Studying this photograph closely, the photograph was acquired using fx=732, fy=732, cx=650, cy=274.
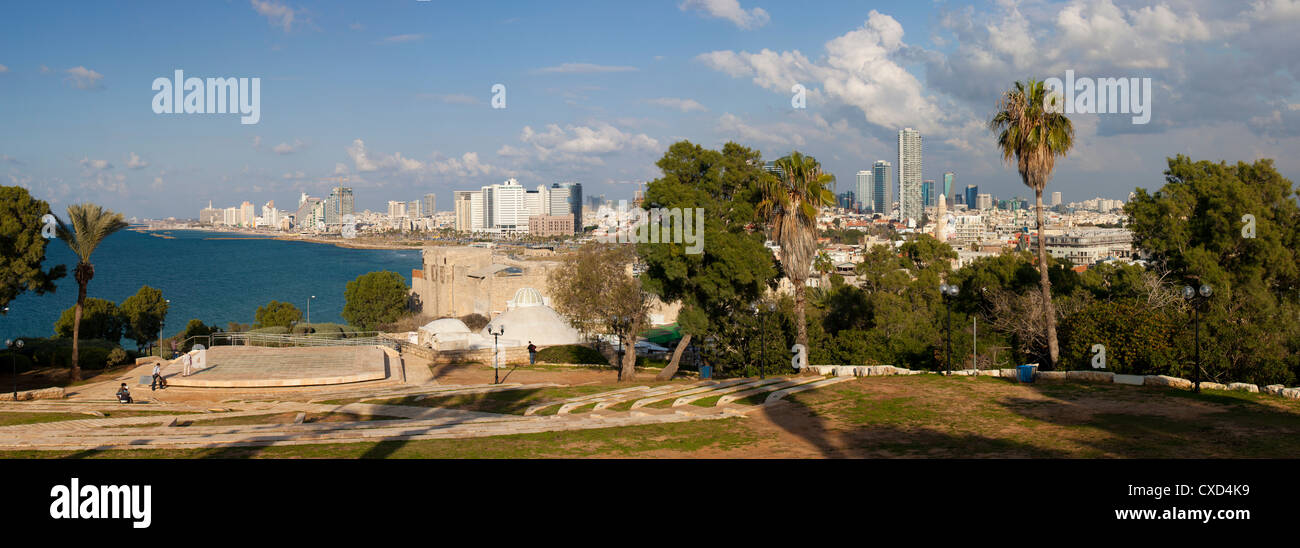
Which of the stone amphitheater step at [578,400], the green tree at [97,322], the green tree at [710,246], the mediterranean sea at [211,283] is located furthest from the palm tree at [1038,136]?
the mediterranean sea at [211,283]

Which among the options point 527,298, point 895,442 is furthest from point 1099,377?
point 527,298

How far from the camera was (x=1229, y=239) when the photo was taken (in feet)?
75.9

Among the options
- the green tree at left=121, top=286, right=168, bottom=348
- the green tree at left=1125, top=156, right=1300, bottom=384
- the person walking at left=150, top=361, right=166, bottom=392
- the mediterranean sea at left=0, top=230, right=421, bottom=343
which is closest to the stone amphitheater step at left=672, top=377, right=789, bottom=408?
the green tree at left=1125, top=156, right=1300, bottom=384

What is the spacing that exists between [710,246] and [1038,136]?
9063 millimetres

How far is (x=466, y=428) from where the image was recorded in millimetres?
12109

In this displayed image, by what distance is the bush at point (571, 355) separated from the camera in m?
32.5

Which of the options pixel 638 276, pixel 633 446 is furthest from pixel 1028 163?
pixel 633 446

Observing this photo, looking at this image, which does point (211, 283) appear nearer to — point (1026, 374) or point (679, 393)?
point (679, 393)

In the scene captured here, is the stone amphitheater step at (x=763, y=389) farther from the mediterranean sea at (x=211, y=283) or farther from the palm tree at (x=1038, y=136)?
the mediterranean sea at (x=211, y=283)

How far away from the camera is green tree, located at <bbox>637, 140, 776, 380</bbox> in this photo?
22094 mm

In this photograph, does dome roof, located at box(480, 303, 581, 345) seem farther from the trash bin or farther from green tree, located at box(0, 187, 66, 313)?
the trash bin

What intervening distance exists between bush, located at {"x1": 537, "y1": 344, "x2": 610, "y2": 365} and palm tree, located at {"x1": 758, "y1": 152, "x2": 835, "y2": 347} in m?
14.7

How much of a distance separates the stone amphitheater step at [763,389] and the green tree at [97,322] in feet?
124
